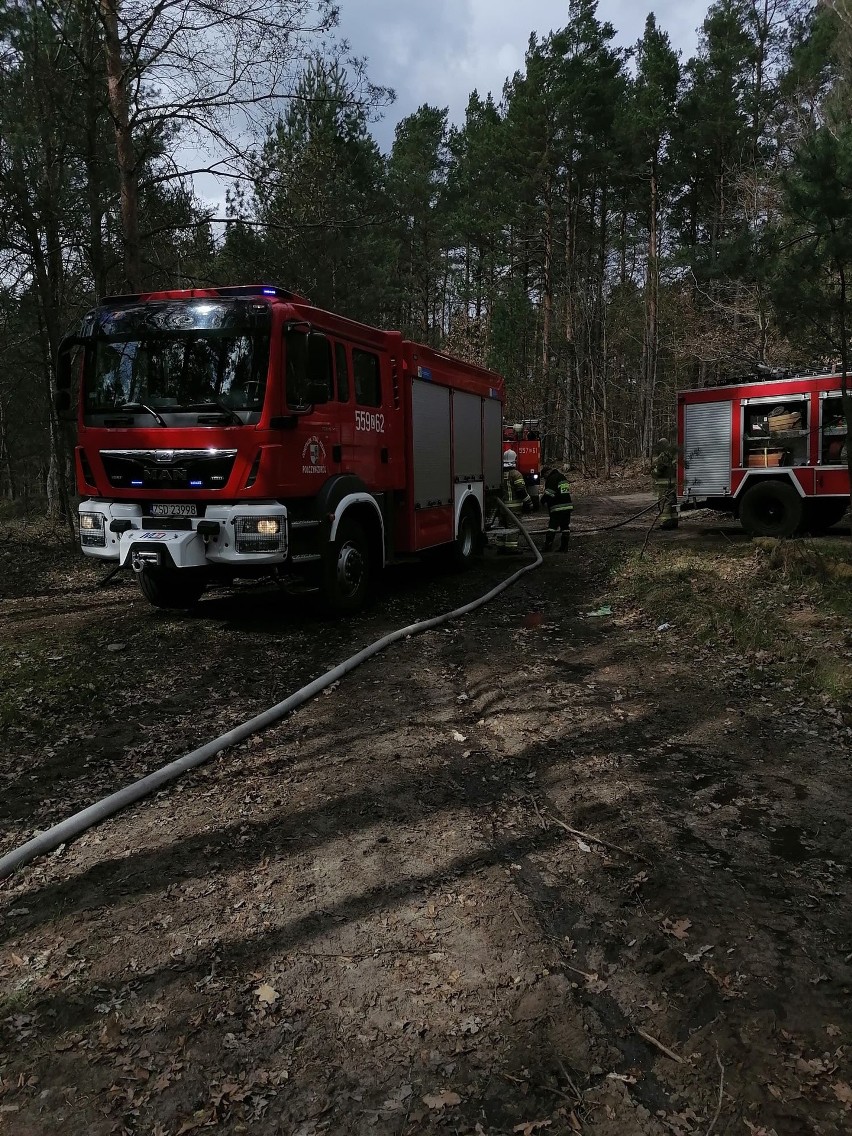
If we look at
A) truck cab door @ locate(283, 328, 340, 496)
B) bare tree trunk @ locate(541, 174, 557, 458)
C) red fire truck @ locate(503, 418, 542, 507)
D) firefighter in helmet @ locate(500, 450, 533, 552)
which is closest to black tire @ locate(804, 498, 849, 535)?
firefighter in helmet @ locate(500, 450, 533, 552)

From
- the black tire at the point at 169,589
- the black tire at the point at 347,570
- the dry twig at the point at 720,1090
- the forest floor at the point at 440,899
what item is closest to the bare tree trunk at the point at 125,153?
the black tire at the point at 169,589

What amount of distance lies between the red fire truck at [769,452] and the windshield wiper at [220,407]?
9.24m

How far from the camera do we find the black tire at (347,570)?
6949 millimetres

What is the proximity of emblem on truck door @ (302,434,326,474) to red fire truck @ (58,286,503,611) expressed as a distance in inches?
0.7

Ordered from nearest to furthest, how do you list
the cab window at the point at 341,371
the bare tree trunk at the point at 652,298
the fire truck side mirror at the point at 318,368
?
the fire truck side mirror at the point at 318,368 < the cab window at the point at 341,371 < the bare tree trunk at the point at 652,298

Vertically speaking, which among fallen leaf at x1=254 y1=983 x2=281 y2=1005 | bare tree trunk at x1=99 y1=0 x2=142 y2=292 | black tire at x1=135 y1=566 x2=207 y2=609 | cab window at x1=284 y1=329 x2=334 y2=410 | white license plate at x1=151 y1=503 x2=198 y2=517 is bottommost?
fallen leaf at x1=254 y1=983 x2=281 y2=1005

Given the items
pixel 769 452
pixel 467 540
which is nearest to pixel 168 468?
pixel 467 540

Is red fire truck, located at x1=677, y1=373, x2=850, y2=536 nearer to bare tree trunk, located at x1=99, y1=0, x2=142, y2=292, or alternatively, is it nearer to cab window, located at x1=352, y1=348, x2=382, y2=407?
cab window, located at x1=352, y1=348, x2=382, y2=407

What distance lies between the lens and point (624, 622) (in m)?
7.27

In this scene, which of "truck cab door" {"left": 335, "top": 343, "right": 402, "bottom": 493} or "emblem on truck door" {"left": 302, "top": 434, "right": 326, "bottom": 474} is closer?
"emblem on truck door" {"left": 302, "top": 434, "right": 326, "bottom": 474}

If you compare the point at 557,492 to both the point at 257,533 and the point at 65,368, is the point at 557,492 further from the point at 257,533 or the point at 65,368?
the point at 65,368

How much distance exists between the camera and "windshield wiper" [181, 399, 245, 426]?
241 inches

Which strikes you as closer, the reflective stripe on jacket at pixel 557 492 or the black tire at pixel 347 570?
the black tire at pixel 347 570

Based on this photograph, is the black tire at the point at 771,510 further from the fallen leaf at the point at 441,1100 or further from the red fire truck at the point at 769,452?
the fallen leaf at the point at 441,1100
